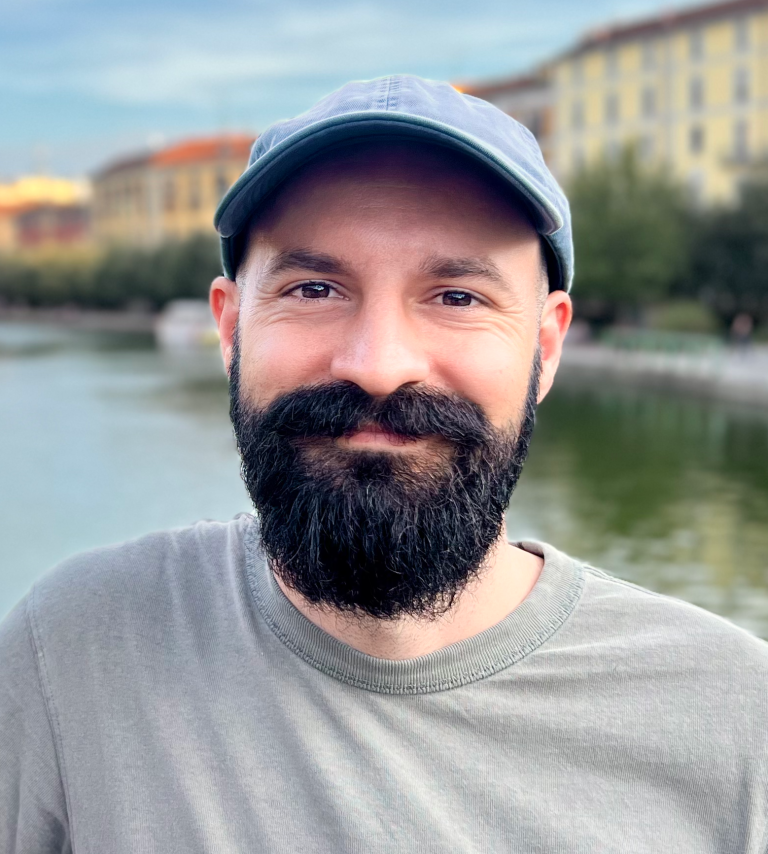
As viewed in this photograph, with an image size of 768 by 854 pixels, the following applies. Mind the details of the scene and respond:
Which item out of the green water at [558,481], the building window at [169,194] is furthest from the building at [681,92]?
the building window at [169,194]

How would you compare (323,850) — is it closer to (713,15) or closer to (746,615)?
(746,615)

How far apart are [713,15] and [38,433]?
91.3 feet

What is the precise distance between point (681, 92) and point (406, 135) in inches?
1563

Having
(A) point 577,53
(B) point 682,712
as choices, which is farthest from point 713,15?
(B) point 682,712

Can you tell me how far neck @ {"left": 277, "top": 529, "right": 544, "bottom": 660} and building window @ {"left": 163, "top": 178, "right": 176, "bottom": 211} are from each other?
65534 mm

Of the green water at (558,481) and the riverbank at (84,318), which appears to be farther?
the riverbank at (84,318)

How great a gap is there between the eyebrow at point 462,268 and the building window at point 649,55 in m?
40.0

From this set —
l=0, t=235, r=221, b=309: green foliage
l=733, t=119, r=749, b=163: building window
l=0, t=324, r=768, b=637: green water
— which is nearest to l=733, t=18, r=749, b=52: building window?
l=733, t=119, r=749, b=163: building window

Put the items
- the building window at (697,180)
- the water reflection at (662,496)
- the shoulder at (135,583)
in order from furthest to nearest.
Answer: the building window at (697,180) → the water reflection at (662,496) → the shoulder at (135,583)

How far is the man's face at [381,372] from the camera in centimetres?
108

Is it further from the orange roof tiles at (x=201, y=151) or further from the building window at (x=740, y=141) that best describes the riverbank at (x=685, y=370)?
the orange roof tiles at (x=201, y=151)

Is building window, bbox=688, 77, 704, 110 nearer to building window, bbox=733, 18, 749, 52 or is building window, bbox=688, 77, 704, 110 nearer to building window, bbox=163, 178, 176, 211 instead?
building window, bbox=733, 18, 749, 52

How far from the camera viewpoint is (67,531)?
10.6m

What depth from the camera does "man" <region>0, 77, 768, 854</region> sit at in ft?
3.42
